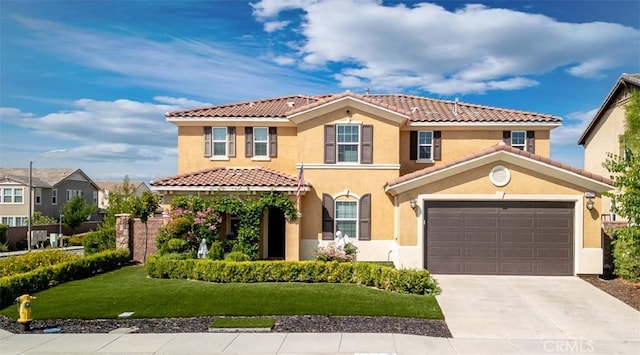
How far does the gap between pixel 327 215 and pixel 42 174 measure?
43.2 meters

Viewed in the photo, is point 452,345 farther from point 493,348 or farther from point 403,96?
point 403,96

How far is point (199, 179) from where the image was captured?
1934 centimetres

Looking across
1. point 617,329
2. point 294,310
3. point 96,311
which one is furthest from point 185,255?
point 617,329

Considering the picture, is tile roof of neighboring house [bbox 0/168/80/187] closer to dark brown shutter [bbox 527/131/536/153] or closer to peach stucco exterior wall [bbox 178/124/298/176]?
peach stucco exterior wall [bbox 178/124/298/176]

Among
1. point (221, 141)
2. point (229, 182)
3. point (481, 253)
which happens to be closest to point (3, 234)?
point (221, 141)

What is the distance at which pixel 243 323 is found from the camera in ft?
35.3

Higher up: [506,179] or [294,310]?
[506,179]

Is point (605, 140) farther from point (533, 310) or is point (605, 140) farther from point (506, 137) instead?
point (533, 310)

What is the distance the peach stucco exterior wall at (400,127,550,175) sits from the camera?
21141 millimetres

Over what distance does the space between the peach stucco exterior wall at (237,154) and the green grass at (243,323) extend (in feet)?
34.8

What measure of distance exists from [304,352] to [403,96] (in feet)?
61.0

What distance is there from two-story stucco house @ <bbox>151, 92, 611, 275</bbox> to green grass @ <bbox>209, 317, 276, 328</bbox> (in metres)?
7.16

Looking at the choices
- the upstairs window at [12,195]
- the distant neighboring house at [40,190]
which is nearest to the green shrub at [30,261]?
the distant neighboring house at [40,190]

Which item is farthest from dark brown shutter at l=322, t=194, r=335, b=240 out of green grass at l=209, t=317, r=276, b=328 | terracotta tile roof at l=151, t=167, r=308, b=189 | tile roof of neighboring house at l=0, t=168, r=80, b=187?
tile roof of neighboring house at l=0, t=168, r=80, b=187
